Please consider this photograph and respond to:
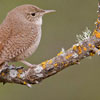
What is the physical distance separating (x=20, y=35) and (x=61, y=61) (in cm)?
71

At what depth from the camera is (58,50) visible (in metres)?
8.68

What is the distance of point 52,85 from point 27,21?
2.32 m

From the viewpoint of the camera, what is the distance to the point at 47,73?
568cm

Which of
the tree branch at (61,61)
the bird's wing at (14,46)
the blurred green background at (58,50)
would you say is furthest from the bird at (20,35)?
the blurred green background at (58,50)

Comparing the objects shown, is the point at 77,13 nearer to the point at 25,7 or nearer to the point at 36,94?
the point at 36,94

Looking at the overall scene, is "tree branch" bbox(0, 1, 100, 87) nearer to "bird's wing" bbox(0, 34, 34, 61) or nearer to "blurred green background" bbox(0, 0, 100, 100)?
"bird's wing" bbox(0, 34, 34, 61)

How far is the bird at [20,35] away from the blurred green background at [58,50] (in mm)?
2119

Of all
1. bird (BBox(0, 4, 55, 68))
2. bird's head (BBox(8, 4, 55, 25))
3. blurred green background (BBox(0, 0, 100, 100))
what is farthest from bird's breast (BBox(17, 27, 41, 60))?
blurred green background (BBox(0, 0, 100, 100))

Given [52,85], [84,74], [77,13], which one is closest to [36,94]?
[52,85]

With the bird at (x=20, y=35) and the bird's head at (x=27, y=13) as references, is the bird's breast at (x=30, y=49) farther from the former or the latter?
the bird's head at (x=27, y=13)

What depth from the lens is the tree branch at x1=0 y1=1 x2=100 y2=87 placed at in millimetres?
5523

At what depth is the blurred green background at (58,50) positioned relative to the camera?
8.37m

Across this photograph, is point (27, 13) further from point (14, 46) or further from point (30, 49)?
point (14, 46)

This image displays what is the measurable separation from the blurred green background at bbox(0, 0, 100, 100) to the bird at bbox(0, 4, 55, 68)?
6.95 feet
